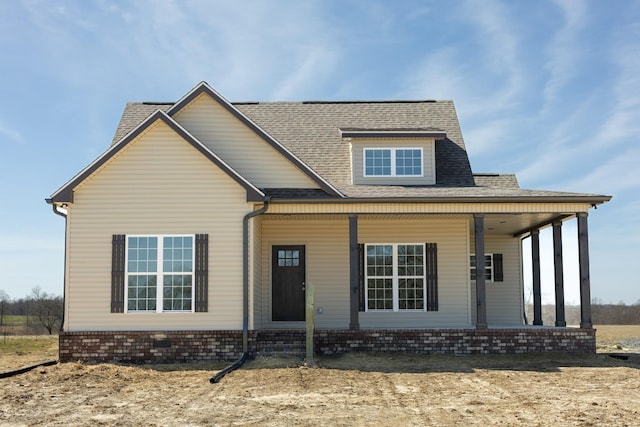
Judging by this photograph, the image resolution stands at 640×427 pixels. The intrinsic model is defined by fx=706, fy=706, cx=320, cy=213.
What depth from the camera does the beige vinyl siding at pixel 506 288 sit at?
21359 millimetres

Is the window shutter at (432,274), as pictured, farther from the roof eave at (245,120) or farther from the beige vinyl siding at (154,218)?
the beige vinyl siding at (154,218)

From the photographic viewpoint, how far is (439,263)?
60.2 ft

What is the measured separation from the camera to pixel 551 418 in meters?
9.27

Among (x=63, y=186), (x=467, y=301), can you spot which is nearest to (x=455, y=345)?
(x=467, y=301)

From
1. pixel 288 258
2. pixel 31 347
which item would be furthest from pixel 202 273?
pixel 31 347

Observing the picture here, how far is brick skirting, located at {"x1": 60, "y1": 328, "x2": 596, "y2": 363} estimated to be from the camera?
15297 millimetres

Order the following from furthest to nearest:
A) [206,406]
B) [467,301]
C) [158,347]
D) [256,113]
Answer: [256,113] → [467,301] → [158,347] → [206,406]

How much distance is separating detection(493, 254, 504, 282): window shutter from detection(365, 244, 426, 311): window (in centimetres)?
420

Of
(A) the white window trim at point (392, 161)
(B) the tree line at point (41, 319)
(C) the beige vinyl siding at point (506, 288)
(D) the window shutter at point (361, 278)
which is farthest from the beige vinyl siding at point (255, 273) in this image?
(B) the tree line at point (41, 319)

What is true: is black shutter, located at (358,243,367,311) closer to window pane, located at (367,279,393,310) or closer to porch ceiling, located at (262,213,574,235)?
window pane, located at (367,279,393,310)

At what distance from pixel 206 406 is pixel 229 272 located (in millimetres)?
5511

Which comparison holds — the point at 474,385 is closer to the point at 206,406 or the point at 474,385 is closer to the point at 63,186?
the point at 206,406

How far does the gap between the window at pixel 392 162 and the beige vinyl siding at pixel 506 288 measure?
378 cm

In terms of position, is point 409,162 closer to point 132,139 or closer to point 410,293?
point 410,293
